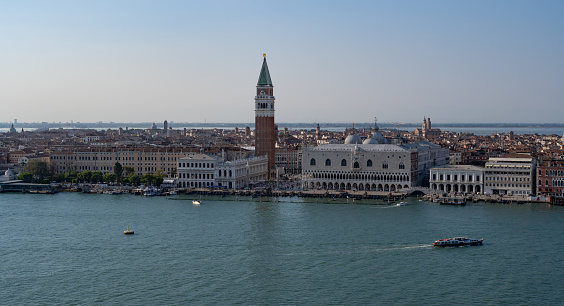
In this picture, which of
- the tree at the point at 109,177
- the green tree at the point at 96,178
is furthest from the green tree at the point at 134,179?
the green tree at the point at 96,178

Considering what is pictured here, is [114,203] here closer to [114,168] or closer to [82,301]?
[114,168]

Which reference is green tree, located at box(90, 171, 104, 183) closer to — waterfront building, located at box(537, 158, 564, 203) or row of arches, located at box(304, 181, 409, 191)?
row of arches, located at box(304, 181, 409, 191)

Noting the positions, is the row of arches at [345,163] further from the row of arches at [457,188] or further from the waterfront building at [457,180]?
the row of arches at [457,188]

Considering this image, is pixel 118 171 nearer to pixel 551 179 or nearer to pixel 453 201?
pixel 453 201

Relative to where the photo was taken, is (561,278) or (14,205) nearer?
(561,278)

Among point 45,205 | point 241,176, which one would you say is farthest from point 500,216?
point 45,205

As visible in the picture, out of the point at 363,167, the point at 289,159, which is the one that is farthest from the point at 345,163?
the point at 289,159

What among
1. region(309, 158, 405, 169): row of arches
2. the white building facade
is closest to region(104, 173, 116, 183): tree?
the white building facade

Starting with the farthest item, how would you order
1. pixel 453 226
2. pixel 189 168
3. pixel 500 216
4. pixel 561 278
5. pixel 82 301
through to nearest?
1. pixel 189 168
2. pixel 500 216
3. pixel 453 226
4. pixel 561 278
5. pixel 82 301
